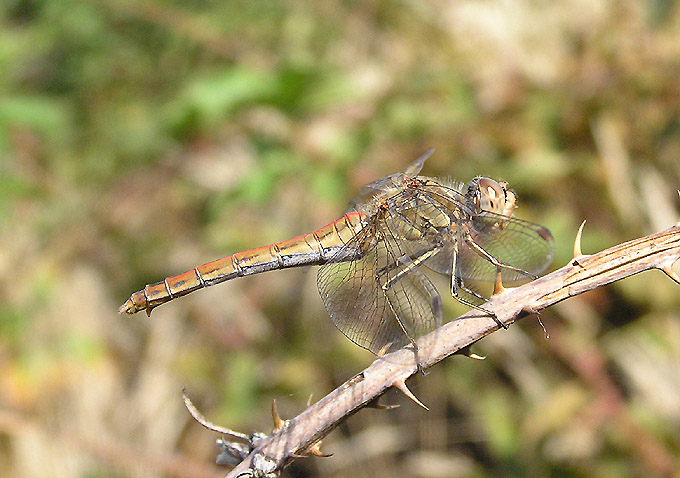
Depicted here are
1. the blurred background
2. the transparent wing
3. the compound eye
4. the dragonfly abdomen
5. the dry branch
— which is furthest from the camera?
the blurred background

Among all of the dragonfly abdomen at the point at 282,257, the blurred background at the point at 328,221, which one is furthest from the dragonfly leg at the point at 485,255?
the blurred background at the point at 328,221

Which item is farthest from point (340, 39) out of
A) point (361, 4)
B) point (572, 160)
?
point (572, 160)

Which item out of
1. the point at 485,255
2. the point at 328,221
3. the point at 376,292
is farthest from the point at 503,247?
the point at 328,221

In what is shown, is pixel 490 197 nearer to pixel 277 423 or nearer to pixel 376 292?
pixel 376 292

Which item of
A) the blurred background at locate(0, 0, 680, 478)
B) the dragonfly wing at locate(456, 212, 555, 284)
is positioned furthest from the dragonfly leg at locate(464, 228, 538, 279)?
the blurred background at locate(0, 0, 680, 478)

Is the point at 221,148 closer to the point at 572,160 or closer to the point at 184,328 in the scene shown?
the point at 184,328

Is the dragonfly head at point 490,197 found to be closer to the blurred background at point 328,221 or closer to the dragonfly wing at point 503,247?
the dragonfly wing at point 503,247

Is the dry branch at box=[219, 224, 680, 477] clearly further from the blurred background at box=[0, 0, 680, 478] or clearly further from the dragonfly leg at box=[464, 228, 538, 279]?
the blurred background at box=[0, 0, 680, 478]
